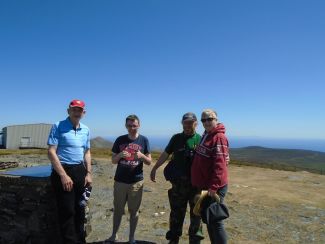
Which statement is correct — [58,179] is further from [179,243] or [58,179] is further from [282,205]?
[282,205]

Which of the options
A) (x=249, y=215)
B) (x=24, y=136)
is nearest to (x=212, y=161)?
(x=249, y=215)

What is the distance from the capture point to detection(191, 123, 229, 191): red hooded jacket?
597 centimetres

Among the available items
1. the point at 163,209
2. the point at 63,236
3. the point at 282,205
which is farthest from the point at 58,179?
the point at 282,205

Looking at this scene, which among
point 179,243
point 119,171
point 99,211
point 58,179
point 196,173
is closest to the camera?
point 58,179

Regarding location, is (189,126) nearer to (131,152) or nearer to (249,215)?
(131,152)

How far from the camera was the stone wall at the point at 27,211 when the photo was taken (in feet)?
21.1

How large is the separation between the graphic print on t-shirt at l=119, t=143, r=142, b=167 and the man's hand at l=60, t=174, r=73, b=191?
131 centimetres

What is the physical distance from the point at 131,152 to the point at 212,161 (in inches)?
64.7

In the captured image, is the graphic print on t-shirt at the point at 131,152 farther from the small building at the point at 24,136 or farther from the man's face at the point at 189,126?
the small building at the point at 24,136

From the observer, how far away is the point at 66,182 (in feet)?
18.8

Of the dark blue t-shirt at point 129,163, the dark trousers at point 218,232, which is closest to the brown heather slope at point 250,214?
the dark blue t-shirt at point 129,163

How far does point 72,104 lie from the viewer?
19.9 ft

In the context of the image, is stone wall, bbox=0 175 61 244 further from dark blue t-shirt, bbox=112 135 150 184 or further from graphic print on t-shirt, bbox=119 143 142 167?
graphic print on t-shirt, bbox=119 143 142 167

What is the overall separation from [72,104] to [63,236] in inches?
88.1
